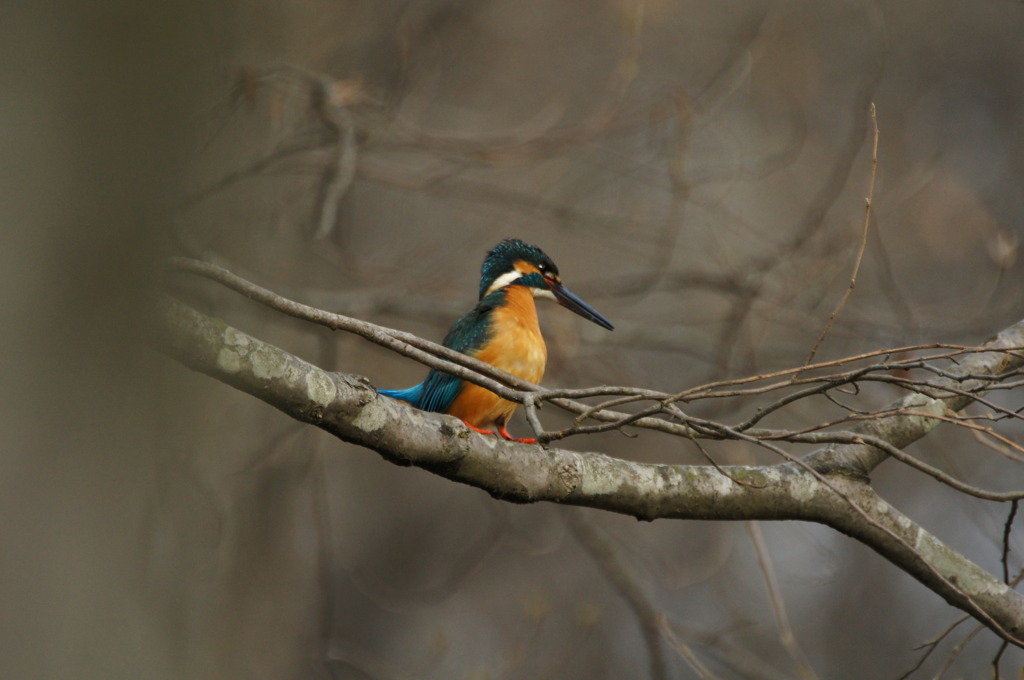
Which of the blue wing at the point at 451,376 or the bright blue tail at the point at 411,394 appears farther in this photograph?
the bright blue tail at the point at 411,394

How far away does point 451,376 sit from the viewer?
3607 millimetres

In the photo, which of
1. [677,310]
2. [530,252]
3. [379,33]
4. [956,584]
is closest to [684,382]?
[677,310]

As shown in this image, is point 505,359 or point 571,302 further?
point 571,302

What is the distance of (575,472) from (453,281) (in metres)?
2.89

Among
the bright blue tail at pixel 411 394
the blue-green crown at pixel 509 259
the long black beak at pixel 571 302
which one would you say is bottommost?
the bright blue tail at pixel 411 394

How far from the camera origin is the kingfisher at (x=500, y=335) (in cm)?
371

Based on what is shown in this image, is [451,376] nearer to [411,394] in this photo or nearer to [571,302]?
[411,394]

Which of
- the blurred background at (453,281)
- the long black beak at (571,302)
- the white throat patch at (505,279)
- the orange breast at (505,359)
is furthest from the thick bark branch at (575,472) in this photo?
the white throat patch at (505,279)

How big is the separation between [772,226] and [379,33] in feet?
11.7

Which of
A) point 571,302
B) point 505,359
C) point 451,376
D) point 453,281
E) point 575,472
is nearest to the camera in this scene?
point 575,472

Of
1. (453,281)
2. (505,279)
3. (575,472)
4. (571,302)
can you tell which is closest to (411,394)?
(505,279)

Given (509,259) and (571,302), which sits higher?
(509,259)

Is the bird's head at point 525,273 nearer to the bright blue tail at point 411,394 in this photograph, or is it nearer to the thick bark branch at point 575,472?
the bright blue tail at point 411,394

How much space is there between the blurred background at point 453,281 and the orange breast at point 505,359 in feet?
1.74
